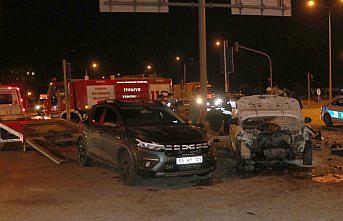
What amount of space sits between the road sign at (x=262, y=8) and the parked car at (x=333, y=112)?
599cm

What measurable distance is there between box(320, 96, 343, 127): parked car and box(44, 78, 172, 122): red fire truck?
9.03 metres

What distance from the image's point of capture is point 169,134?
362 inches

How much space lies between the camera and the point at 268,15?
16.3m

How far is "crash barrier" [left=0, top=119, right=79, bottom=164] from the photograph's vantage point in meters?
13.9

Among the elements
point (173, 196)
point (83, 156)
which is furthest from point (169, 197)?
point (83, 156)

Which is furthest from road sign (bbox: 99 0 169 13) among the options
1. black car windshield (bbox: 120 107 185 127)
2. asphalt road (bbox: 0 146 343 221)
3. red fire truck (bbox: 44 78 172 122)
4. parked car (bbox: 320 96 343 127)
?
parked car (bbox: 320 96 343 127)

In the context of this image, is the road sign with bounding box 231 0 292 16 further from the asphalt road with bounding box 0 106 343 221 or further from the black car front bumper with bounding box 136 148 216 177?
the black car front bumper with bounding box 136 148 216 177

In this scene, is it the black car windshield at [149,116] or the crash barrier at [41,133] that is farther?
the crash barrier at [41,133]

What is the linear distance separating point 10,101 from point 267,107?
41.2 feet

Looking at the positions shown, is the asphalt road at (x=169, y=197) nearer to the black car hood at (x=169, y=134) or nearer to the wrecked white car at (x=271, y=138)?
the wrecked white car at (x=271, y=138)

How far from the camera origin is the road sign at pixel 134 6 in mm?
15242

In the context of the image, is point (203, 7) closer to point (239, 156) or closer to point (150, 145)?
point (239, 156)

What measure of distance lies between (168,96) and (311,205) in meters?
19.1

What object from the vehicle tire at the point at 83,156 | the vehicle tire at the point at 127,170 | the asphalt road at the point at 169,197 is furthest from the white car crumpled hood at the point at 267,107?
the vehicle tire at the point at 83,156
